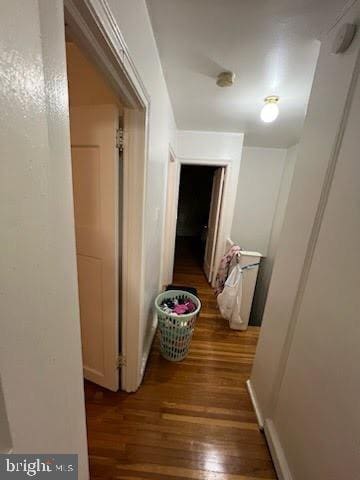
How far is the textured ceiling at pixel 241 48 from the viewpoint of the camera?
2.79ft

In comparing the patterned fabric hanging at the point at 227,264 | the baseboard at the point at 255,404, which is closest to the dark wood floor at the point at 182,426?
the baseboard at the point at 255,404

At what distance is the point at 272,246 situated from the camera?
3.14m

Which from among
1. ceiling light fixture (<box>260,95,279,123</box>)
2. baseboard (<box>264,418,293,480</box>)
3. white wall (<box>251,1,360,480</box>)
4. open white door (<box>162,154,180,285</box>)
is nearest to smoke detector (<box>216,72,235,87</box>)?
ceiling light fixture (<box>260,95,279,123</box>)

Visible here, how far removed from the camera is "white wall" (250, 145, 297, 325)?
9.52ft

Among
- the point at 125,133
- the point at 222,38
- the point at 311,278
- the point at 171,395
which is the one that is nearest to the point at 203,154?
the point at 222,38

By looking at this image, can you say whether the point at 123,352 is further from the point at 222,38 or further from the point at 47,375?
the point at 222,38

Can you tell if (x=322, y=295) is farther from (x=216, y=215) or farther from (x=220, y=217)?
(x=216, y=215)

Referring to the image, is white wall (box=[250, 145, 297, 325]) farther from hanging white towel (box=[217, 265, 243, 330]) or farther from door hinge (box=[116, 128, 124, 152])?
door hinge (box=[116, 128, 124, 152])

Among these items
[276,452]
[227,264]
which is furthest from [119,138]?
[276,452]

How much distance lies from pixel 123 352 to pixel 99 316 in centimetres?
31

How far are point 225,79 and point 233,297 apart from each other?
1844 mm

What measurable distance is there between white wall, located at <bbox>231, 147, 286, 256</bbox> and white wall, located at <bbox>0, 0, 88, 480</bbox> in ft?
9.98

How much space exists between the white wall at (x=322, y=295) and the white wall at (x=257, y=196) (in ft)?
6.93

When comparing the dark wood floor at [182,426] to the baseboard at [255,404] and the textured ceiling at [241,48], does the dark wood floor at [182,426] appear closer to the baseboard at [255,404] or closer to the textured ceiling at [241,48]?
the baseboard at [255,404]
